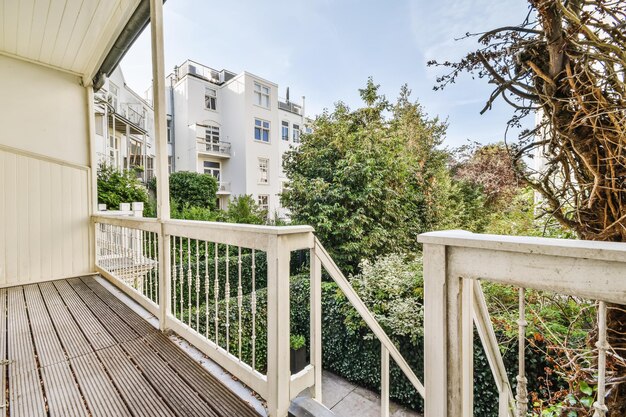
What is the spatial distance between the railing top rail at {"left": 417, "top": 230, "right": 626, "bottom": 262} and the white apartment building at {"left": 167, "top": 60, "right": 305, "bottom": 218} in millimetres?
13221

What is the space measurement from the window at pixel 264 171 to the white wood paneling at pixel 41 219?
36.8 feet

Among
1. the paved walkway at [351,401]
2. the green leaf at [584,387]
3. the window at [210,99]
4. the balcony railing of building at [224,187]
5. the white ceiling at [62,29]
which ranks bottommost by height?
the paved walkway at [351,401]

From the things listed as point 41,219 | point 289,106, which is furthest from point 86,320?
point 289,106

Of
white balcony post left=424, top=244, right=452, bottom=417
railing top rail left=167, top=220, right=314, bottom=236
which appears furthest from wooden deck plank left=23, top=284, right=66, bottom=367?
white balcony post left=424, top=244, right=452, bottom=417

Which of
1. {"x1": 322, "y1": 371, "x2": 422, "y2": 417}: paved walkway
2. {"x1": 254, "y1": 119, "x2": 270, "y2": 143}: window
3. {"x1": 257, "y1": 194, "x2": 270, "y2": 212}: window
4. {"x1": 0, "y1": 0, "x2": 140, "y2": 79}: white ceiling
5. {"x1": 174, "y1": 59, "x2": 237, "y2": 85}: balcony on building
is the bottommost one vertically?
{"x1": 322, "y1": 371, "x2": 422, "y2": 417}: paved walkway

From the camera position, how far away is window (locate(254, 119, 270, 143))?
1477cm

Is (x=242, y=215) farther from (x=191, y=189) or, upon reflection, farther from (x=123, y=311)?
(x=123, y=311)

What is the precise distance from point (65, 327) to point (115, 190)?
421 cm

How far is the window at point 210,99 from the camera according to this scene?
14686mm

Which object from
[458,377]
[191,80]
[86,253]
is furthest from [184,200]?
[458,377]

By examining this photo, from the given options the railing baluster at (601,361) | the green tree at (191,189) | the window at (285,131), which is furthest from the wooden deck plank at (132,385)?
the window at (285,131)

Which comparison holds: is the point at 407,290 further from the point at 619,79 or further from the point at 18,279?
the point at 18,279

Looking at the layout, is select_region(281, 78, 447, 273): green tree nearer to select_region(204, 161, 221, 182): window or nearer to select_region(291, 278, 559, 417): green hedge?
select_region(291, 278, 559, 417): green hedge

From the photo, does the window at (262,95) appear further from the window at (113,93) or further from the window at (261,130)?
the window at (113,93)
